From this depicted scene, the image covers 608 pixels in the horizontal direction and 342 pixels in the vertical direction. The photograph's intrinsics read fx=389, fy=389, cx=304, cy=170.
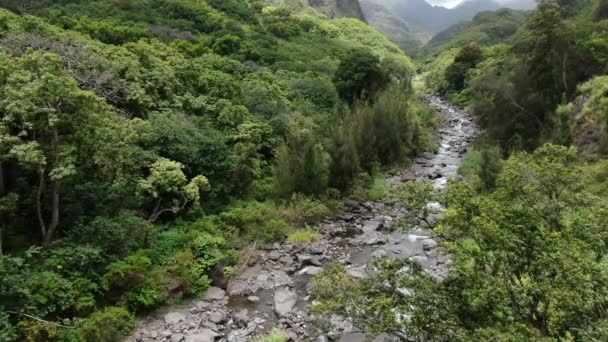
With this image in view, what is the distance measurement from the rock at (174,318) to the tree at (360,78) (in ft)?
71.1

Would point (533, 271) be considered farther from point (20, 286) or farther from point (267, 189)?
point (267, 189)

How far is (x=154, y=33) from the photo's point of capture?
33250 mm

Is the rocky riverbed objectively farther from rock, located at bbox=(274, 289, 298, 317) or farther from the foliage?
the foliage

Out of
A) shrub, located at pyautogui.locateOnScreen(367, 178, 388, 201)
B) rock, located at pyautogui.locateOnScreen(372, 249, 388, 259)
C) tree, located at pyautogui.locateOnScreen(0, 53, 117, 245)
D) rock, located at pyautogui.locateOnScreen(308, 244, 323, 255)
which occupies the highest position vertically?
tree, located at pyautogui.locateOnScreen(0, 53, 117, 245)

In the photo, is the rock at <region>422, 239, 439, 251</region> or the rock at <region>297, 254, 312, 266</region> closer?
the rock at <region>297, 254, 312, 266</region>

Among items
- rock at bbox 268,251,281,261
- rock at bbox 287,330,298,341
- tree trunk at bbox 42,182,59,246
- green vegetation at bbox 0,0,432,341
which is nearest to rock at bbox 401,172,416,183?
green vegetation at bbox 0,0,432,341

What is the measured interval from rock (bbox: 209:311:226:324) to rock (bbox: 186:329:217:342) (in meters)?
0.53

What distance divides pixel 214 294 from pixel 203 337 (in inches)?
85.5

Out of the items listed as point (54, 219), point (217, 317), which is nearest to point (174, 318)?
point (217, 317)

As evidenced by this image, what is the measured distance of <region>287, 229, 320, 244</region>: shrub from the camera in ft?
54.7

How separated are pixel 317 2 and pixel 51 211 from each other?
105 m

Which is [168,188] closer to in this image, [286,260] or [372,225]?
[286,260]

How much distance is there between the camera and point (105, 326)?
33.8ft

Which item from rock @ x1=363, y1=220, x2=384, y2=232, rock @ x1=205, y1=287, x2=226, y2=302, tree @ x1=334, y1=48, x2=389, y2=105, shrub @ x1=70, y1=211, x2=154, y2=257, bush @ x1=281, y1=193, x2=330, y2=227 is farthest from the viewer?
tree @ x1=334, y1=48, x2=389, y2=105
